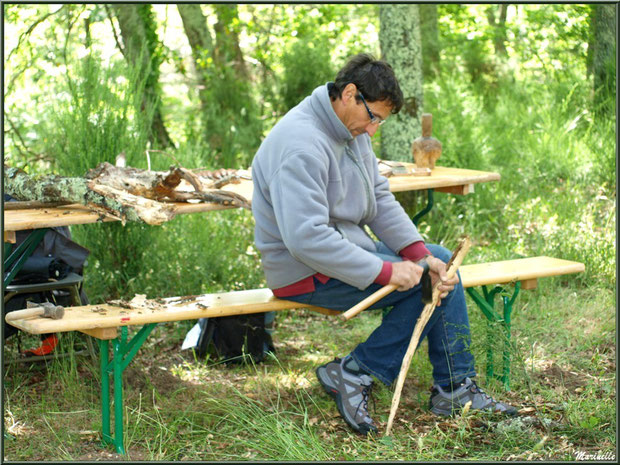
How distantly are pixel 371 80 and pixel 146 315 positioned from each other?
1297 mm

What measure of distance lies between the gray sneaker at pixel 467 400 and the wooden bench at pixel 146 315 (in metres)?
0.19

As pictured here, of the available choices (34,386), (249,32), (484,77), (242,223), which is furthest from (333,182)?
(484,77)

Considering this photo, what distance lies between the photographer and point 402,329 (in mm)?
3092

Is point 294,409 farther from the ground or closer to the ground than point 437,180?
closer to the ground

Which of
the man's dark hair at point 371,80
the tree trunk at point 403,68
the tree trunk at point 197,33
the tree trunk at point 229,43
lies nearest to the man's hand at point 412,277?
the man's dark hair at point 371,80

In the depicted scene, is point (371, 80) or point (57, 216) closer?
point (371, 80)

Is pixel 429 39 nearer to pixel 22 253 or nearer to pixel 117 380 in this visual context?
pixel 22 253

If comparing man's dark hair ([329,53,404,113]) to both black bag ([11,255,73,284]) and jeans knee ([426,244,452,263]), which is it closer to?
jeans knee ([426,244,452,263])

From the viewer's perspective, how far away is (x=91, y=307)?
2.98 meters

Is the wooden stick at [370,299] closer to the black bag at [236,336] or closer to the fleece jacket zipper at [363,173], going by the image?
the fleece jacket zipper at [363,173]

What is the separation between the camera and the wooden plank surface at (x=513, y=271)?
3396 millimetres

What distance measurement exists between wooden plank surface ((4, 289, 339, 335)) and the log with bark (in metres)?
0.43

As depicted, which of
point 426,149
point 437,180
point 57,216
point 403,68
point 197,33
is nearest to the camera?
point 57,216

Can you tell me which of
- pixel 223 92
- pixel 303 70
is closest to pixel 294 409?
pixel 223 92
